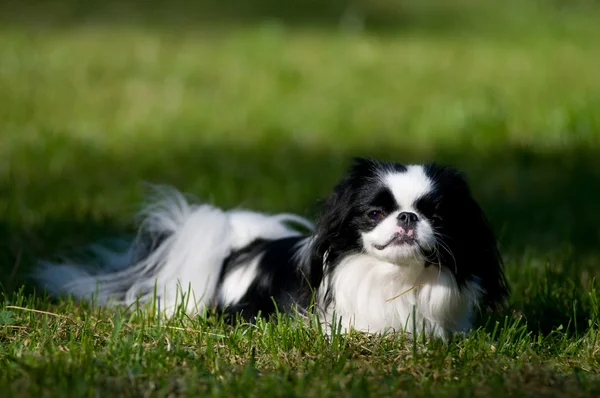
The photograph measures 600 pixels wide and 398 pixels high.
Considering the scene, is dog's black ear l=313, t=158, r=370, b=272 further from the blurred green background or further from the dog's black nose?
the blurred green background

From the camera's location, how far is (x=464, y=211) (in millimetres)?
3443

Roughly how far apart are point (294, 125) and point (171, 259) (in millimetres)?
4114

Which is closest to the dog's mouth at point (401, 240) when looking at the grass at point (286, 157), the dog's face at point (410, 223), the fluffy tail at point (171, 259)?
the dog's face at point (410, 223)

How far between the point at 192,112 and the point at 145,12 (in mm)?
8295

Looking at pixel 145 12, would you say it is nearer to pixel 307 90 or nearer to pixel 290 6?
pixel 290 6

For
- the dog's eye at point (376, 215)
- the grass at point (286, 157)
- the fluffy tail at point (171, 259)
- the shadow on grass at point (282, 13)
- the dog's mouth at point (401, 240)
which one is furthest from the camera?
the shadow on grass at point (282, 13)

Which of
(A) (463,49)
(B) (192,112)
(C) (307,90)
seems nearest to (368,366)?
(B) (192,112)

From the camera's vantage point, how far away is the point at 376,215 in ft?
10.9

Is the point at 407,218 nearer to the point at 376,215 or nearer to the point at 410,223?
the point at 410,223

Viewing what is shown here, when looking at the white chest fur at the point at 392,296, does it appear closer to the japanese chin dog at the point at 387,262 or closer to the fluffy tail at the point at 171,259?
the japanese chin dog at the point at 387,262

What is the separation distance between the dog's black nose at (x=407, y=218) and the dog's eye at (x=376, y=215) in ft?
0.33

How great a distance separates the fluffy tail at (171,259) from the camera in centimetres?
414

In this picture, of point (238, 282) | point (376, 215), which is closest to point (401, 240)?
point (376, 215)

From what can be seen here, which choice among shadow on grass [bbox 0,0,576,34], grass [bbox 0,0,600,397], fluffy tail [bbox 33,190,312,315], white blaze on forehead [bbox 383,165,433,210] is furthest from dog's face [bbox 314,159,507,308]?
shadow on grass [bbox 0,0,576,34]
